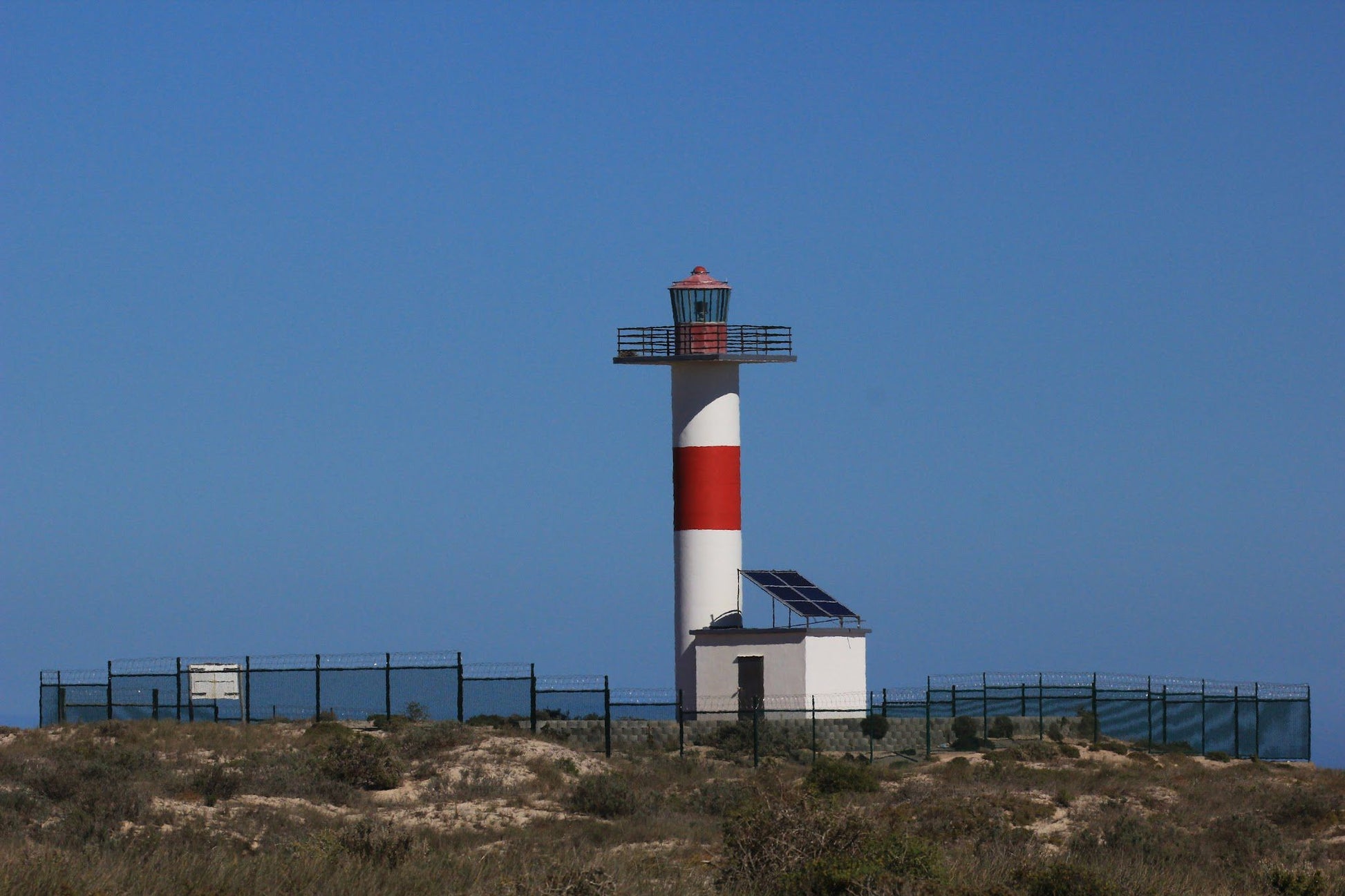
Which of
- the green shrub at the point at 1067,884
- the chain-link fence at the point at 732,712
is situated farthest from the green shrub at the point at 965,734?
the green shrub at the point at 1067,884

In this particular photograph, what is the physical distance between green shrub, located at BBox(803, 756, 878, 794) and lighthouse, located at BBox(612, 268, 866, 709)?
8.18m

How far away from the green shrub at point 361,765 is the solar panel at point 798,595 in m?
12.5

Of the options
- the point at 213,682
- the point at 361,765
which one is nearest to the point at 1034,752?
the point at 361,765

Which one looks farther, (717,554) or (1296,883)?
(717,554)

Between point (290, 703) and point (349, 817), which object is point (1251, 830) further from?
point (290, 703)

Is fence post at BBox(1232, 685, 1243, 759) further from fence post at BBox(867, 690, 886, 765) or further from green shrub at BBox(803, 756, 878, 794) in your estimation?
green shrub at BBox(803, 756, 878, 794)

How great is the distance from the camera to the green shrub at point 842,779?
3041 centimetres

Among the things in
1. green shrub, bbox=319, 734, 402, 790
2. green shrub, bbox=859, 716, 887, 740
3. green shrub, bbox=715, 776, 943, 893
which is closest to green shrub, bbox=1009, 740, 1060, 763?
green shrub, bbox=859, 716, 887, 740

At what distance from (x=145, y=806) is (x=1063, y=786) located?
52.3 ft

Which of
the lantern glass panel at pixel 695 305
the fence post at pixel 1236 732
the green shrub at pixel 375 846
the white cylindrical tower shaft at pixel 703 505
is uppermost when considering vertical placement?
the lantern glass panel at pixel 695 305

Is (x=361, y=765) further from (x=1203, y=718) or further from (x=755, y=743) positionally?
(x=1203, y=718)

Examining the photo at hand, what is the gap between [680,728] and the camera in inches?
1444

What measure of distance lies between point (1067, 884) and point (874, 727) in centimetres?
2212

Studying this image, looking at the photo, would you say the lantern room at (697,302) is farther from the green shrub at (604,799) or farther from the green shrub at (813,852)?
the green shrub at (813,852)
